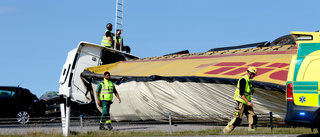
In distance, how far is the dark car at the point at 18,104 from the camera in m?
20.0

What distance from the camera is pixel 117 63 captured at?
21219 mm

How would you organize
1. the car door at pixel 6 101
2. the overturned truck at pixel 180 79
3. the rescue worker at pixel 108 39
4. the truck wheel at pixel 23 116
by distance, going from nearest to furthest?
the overturned truck at pixel 180 79, the car door at pixel 6 101, the truck wheel at pixel 23 116, the rescue worker at pixel 108 39

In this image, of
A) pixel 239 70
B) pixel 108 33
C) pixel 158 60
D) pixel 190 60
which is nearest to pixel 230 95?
pixel 239 70

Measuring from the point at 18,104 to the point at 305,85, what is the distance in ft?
44.9

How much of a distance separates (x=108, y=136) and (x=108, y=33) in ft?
38.3

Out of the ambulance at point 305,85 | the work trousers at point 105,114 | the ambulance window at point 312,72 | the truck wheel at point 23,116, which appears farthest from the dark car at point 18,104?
the ambulance window at point 312,72

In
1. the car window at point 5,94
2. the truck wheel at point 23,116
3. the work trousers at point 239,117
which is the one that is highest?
the car window at point 5,94

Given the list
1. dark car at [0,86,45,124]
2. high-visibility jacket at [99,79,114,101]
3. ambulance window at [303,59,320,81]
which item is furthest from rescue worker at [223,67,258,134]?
dark car at [0,86,45,124]

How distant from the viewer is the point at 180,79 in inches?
631

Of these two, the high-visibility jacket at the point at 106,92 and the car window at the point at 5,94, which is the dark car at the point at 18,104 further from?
the high-visibility jacket at the point at 106,92

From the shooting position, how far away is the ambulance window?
966cm

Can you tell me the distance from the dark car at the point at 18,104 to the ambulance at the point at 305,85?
12933 mm

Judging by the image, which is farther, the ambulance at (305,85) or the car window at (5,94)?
the car window at (5,94)

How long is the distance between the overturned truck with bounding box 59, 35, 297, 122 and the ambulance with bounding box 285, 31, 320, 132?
2.96 m
